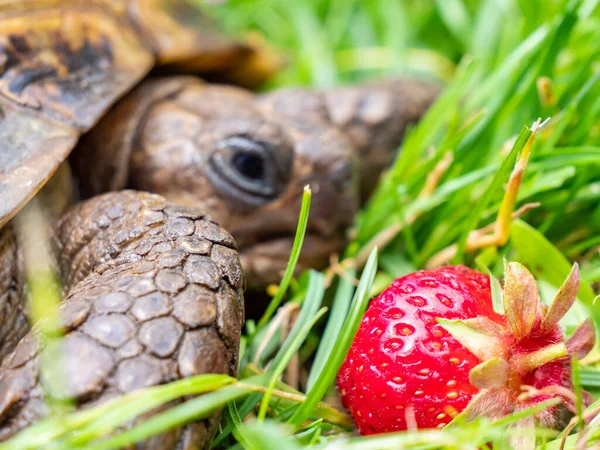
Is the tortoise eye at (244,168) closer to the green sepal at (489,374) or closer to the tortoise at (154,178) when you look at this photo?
the tortoise at (154,178)

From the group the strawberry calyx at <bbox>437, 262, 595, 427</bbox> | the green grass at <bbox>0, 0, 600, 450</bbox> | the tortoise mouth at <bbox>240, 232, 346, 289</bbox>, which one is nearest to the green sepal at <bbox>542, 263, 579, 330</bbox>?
the strawberry calyx at <bbox>437, 262, 595, 427</bbox>

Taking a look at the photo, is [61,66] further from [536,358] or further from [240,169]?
[536,358]

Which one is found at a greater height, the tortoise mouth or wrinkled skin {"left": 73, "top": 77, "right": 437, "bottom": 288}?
wrinkled skin {"left": 73, "top": 77, "right": 437, "bottom": 288}

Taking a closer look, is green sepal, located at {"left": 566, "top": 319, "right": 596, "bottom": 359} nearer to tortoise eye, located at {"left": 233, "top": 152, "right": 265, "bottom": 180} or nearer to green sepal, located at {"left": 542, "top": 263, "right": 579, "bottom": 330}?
green sepal, located at {"left": 542, "top": 263, "right": 579, "bottom": 330}

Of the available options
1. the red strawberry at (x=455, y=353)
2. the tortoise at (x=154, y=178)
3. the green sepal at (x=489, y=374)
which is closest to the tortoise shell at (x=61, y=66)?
the tortoise at (x=154, y=178)

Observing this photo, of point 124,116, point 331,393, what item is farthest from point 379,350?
point 124,116

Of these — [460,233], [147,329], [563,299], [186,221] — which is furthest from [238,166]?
[563,299]
